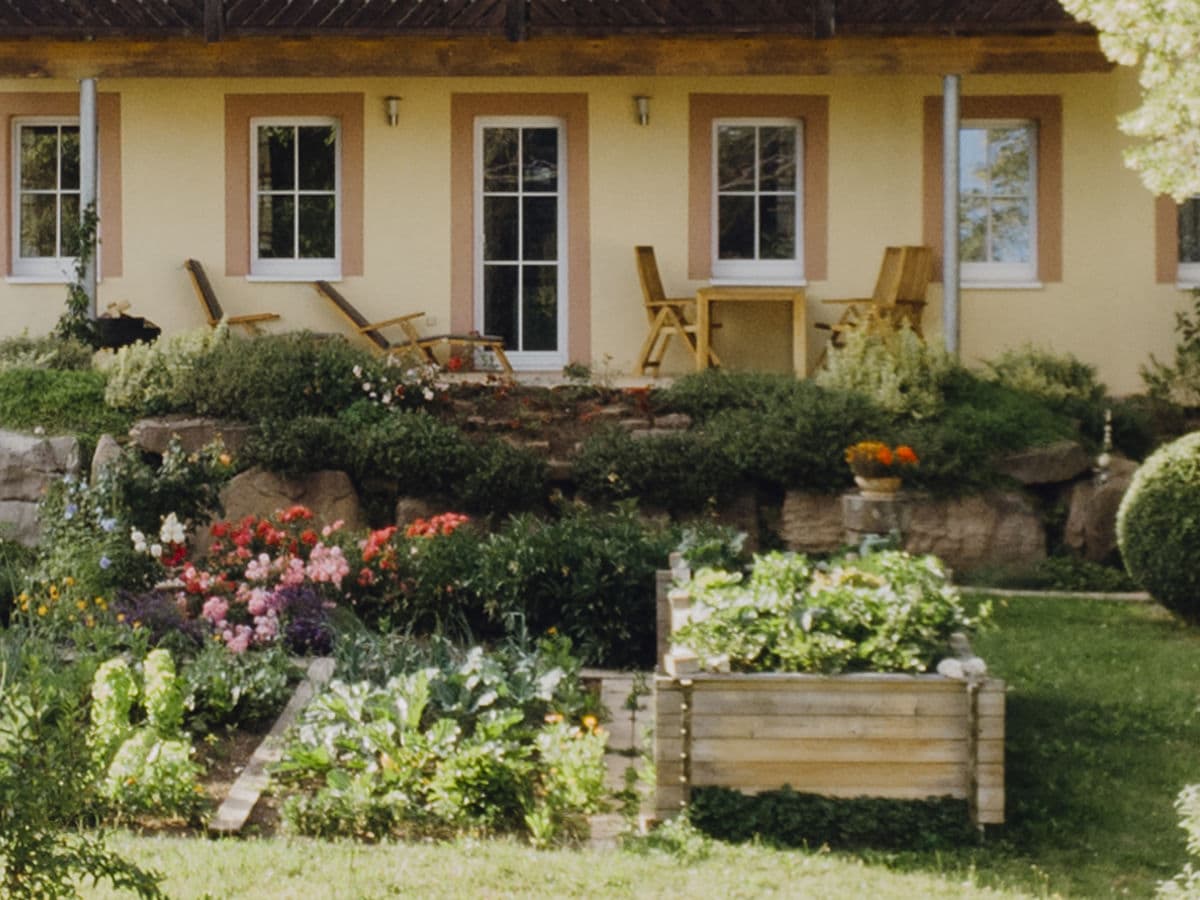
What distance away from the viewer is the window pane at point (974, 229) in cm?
1538

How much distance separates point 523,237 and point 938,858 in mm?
10125

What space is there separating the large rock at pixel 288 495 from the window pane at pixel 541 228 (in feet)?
13.8

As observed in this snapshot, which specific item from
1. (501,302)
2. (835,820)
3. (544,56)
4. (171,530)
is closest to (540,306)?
(501,302)

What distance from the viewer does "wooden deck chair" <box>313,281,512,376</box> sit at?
1427 cm

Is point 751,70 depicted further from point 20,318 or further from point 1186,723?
point 1186,723

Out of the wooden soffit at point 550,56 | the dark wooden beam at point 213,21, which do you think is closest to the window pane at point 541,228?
the wooden soffit at point 550,56

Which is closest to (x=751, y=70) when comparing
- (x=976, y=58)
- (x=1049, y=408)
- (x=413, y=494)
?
(x=976, y=58)

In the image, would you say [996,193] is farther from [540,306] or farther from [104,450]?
[104,450]

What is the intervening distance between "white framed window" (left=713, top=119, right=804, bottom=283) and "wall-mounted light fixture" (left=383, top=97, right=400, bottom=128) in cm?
259

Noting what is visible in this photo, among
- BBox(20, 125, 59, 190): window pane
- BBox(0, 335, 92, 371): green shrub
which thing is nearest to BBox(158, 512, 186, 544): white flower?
BBox(0, 335, 92, 371): green shrub

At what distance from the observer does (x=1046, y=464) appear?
12469mm

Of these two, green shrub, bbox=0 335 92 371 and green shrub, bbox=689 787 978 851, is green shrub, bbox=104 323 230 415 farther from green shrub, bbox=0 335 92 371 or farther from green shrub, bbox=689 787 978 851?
green shrub, bbox=689 787 978 851

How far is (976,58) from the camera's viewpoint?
13.9 m

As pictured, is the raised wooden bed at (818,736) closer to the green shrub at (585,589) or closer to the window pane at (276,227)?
the green shrub at (585,589)
